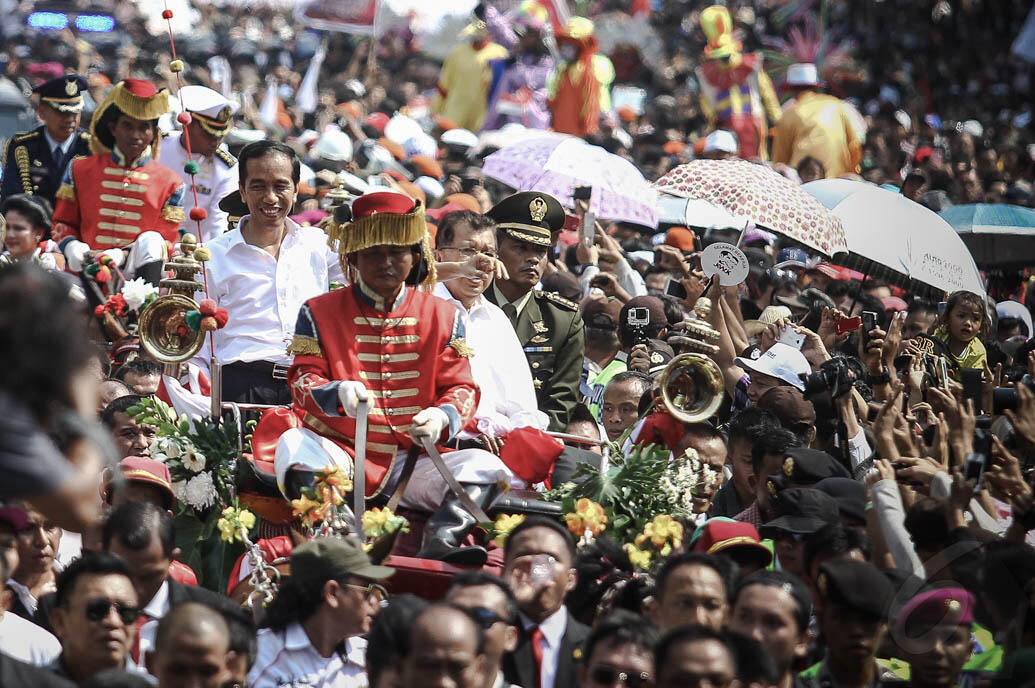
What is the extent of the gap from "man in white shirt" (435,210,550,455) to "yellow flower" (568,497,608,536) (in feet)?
2.09

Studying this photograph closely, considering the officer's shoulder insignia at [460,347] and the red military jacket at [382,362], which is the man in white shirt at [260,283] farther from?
the officer's shoulder insignia at [460,347]

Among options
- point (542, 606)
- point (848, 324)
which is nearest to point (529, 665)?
point (542, 606)

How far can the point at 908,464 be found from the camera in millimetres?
6184

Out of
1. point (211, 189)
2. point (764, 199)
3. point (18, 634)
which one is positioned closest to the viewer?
point (18, 634)

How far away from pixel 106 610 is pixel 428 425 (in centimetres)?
152

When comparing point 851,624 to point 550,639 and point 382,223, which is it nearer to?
point 550,639

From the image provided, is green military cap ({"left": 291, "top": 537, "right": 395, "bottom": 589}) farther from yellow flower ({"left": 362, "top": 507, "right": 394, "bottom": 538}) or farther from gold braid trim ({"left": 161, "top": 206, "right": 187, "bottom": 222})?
gold braid trim ({"left": 161, "top": 206, "right": 187, "bottom": 222})

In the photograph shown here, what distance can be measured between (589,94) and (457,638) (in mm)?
15322

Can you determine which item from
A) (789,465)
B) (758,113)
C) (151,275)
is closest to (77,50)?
(758,113)

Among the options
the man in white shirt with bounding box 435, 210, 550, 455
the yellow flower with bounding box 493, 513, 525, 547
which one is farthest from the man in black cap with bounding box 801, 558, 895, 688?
the man in white shirt with bounding box 435, 210, 550, 455

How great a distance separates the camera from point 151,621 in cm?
534

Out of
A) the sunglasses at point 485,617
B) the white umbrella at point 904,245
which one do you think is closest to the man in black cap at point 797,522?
the sunglasses at point 485,617

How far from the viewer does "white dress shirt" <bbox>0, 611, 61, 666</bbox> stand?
511 centimetres

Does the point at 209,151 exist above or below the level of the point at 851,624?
below
